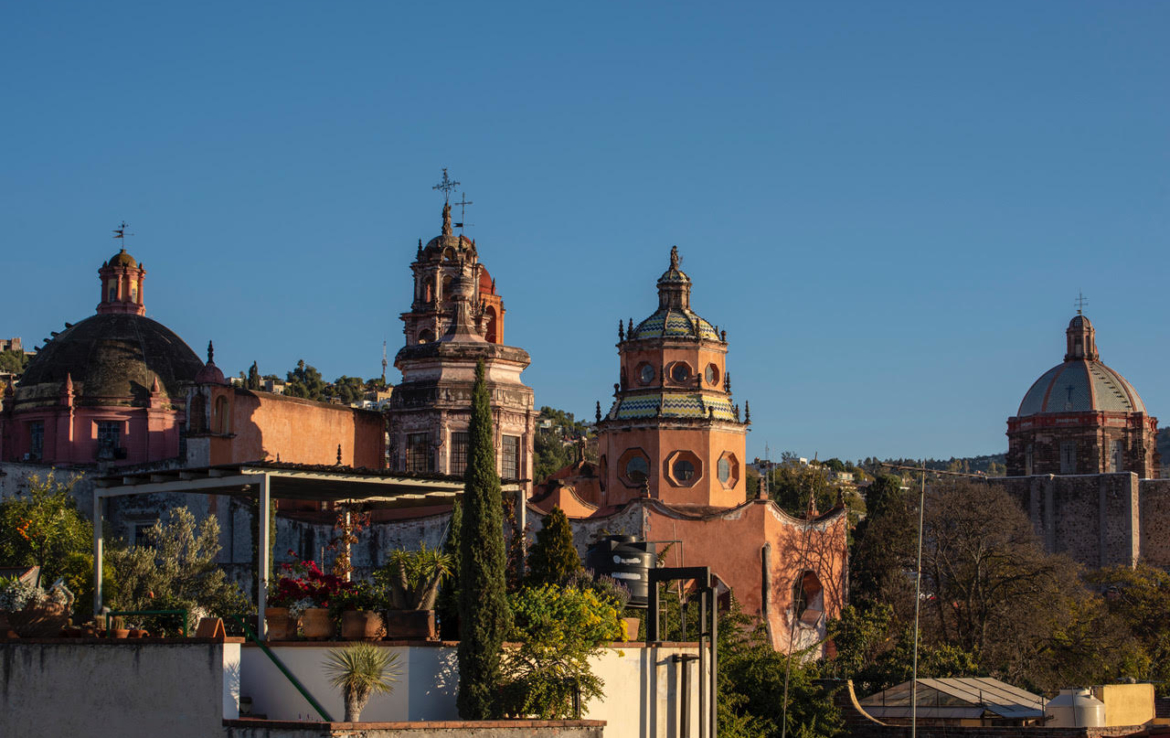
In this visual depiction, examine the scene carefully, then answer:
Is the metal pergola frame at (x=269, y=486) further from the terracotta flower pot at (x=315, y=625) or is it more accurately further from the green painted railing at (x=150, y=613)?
the green painted railing at (x=150, y=613)

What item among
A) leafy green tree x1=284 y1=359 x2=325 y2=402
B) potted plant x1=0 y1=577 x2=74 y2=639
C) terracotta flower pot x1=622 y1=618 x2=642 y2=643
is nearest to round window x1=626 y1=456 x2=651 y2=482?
terracotta flower pot x1=622 y1=618 x2=642 y2=643

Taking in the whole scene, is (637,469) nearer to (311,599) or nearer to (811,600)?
(811,600)

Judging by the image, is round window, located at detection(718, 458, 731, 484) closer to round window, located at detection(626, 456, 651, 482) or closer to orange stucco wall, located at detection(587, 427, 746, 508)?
orange stucco wall, located at detection(587, 427, 746, 508)

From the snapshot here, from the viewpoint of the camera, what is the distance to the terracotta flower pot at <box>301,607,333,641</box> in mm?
17797

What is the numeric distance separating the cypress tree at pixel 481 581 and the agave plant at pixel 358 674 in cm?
90

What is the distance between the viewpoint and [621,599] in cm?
2130

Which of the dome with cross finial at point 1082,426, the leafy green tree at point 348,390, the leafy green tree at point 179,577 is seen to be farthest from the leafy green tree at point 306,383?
the leafy green tree at point 179,577

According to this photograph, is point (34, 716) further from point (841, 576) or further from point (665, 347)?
point (841, 576)

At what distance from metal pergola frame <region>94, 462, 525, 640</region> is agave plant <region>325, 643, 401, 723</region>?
1.29 metres

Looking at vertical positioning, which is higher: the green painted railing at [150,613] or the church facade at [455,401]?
the church facade at [455,401]

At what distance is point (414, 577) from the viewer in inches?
723

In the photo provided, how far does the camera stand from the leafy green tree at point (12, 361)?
127312 millimetres

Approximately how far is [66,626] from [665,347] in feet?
96.0

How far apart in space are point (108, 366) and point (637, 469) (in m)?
18.0
